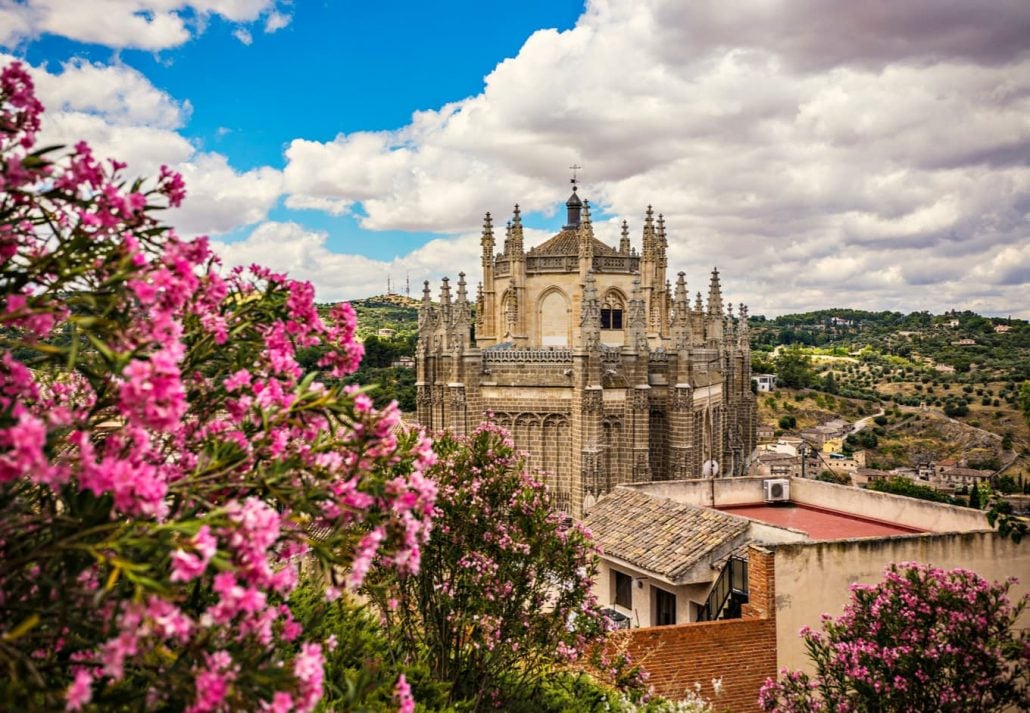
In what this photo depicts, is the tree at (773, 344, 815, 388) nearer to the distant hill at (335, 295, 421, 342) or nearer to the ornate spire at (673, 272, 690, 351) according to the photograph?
the distant hill at (335, 295, 421, 342)

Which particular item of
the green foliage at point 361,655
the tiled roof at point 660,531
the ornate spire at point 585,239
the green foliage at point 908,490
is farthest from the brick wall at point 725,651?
the green foliage at point 908,490

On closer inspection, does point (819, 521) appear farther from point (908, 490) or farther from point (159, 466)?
point (908, 490)

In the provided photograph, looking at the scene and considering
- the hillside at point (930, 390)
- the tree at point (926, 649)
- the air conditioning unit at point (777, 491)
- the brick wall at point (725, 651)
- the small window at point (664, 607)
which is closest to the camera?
the tree at point (926, 649)

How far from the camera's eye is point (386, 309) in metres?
148

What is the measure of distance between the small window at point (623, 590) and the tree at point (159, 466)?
13364 millimetres

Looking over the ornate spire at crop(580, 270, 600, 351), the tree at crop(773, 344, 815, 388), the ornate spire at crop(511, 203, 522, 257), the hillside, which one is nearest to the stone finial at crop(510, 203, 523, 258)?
the ornate spire at crop(511, 203, 522, 257)

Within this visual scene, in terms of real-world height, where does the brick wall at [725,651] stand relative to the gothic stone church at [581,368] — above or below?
below

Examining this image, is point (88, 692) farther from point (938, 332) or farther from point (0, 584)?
point (938, 332)

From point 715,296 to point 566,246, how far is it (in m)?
7.48

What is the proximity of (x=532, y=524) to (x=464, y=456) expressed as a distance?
3.71 ft

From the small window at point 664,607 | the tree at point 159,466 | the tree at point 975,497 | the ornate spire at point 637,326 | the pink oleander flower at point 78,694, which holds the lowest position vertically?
the small window at point 664,607

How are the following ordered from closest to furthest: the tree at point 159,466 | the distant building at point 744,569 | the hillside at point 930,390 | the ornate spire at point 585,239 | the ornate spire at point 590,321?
the tree at point 159,466 → the distant building at point 744,569 → the ornate spire at point 590,321 → the ornate spire at point 585,239 → the hillside at point 930,390

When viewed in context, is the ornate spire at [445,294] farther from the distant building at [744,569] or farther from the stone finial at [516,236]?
the distant building at [744,569]

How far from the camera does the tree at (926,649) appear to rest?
862 cm
